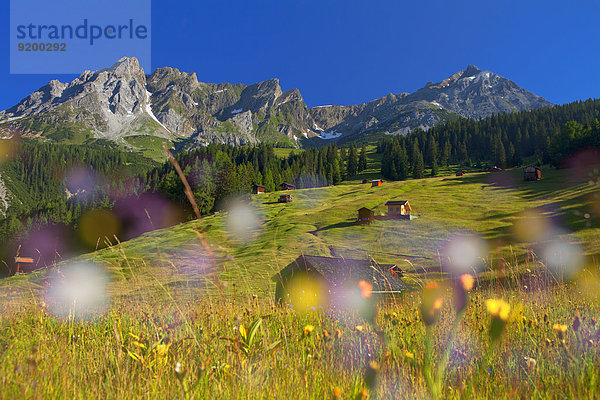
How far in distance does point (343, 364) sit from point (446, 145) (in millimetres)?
155639

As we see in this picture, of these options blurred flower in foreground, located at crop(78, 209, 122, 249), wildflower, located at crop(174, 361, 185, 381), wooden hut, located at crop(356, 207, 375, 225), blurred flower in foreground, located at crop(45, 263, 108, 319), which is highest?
wildflower, located at crop(174, 361, 185, 381)

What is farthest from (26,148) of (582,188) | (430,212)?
(582,188)

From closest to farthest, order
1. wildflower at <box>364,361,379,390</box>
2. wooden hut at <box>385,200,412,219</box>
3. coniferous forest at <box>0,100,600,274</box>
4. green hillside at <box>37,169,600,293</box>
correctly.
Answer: wildflower at <box>364,361,379,390</box>, green hillside at <box>37,169,600,293</box>, wooden hut at <box>385,200,412,219</box>, coniferous forest at <box>0,100,600,274</box>

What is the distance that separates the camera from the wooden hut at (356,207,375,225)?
62.7m

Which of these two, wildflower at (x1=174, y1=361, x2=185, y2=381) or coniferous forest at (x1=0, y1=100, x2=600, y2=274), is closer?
wildflower at (x1=174, y1=361, x2=185, y2=381)

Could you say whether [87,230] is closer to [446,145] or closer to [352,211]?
[352,211]

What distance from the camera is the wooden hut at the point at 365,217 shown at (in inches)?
2468

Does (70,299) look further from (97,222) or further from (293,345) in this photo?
(97,222)

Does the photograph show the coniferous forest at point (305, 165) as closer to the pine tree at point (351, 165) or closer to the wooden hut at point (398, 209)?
the pine tree at point (351, 165)

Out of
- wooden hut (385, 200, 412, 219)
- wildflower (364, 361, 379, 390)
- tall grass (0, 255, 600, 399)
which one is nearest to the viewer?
wildflower (364, 361, 379, 390)

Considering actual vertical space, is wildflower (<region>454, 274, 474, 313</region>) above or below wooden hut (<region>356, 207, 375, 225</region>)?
above

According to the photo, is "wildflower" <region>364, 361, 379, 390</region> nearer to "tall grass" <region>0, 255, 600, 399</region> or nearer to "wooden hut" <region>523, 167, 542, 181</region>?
"tall grass" <region>0, 255, 600, 399</region>

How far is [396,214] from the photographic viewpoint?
212 feet

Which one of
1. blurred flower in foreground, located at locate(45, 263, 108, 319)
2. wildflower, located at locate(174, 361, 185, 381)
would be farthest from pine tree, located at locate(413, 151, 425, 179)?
wildflower, located at locate(174, 361, 185, 381)
